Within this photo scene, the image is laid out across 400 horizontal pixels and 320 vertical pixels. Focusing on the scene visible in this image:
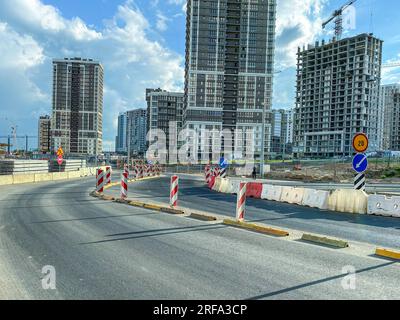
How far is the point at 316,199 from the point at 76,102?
489 feet

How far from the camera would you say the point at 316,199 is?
15.2 m

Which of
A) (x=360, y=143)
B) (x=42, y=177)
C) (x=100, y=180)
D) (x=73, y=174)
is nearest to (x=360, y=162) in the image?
(x=360, y=143)

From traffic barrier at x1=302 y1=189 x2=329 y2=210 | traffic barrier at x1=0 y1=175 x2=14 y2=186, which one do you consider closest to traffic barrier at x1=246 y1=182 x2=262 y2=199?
traffic barrier at x1=302 y1=189 x2=329 y2=210

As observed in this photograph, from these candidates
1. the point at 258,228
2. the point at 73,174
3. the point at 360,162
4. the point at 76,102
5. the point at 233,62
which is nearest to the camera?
the point at 258,228

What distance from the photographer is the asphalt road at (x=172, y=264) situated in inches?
195

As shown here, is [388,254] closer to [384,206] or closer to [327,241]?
[327,241]

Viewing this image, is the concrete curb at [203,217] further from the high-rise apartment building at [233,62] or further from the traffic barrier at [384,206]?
the high-rise apartment building at [233,62]

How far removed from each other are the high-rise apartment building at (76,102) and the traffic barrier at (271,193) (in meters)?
136

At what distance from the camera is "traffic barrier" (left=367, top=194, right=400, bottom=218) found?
12.6m

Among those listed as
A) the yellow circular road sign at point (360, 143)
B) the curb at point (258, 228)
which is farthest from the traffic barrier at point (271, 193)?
the curb at point (258, 228)

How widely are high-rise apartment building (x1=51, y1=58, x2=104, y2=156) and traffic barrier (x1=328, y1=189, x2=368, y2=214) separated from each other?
463 ft

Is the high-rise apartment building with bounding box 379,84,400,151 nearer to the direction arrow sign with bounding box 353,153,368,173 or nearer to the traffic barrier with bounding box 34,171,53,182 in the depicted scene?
the traffic barrier with bounding box 34,171,53,182
